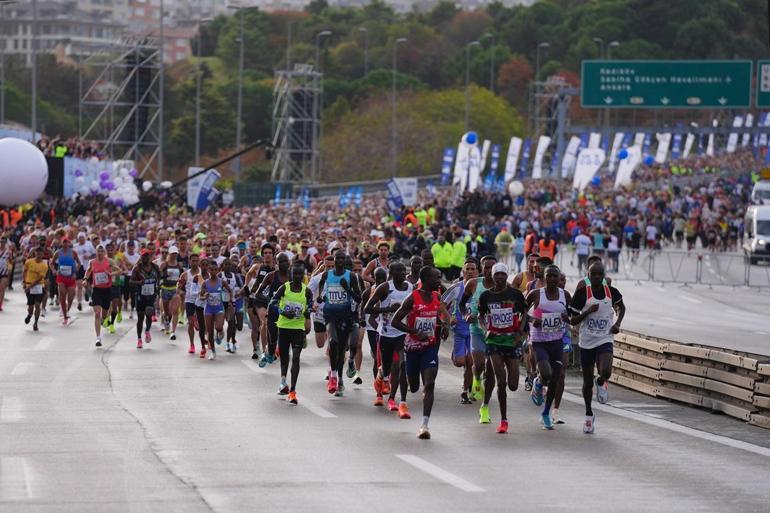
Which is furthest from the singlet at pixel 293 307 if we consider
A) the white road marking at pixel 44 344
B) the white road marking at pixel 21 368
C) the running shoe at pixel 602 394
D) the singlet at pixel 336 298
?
the white road marking at pixel 44 344

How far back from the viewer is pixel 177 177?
4756 inches

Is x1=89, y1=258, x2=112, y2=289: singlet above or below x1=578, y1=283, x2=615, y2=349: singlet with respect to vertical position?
below

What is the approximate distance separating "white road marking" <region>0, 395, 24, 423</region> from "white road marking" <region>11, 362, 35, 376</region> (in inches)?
110

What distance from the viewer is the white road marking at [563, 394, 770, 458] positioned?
50.9 feet

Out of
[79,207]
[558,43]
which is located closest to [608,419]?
[79,207]

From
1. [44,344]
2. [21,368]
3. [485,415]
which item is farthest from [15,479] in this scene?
[44,344]

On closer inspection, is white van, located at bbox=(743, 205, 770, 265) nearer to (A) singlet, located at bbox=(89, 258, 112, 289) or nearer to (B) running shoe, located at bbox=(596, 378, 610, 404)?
(A) singlet, located at bbox=(89, 258, 112, 289)

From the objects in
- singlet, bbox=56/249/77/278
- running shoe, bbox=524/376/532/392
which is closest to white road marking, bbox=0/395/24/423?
→ running shoe, bbox=524/376/532/392

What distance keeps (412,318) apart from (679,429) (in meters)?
3.20

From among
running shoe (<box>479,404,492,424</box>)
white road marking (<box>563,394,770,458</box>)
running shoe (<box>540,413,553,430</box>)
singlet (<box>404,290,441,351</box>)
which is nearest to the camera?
white road marking (<box>563,394,770,458</box>)

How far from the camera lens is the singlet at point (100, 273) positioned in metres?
26.9

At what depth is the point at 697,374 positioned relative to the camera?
18.8 metres

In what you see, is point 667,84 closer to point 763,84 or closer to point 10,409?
point 763,84

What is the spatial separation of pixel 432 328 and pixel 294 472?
123 inches
